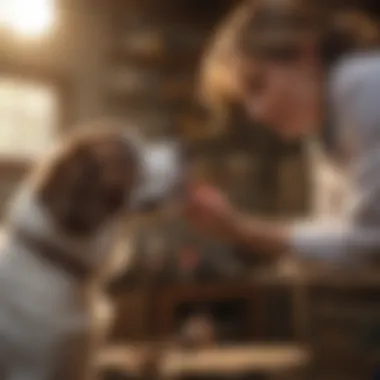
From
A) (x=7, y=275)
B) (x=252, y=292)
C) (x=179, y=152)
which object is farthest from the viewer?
(x=252, y=292)

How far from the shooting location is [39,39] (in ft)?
3.48

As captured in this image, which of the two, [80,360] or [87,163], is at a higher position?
[87,163]

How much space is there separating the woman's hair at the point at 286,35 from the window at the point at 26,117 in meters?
0.20

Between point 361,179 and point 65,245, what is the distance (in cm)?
32

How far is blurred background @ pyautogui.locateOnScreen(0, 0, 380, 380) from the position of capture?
3.37 feet

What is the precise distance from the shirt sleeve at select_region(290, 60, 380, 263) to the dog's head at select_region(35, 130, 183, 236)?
7.1 inches

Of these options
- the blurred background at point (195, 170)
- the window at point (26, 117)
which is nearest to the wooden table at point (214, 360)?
the blurred background at point (195, 170)

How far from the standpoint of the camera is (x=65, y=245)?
87cm

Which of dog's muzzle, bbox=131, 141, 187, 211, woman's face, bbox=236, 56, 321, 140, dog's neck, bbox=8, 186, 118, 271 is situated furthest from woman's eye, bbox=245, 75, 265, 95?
dog's neck, bbox=8, 186, 118, 271

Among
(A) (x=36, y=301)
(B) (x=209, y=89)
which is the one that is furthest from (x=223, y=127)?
(A) (x=36, y=301)

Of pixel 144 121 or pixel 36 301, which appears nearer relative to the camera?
pixel 36 301

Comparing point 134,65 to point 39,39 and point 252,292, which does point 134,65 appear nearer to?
point 39,39

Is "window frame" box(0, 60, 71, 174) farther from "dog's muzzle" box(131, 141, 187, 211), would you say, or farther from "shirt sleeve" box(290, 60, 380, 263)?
"shirt sleeve" box(290, 60, 380, 263)

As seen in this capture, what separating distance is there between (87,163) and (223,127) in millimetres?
233
